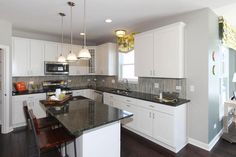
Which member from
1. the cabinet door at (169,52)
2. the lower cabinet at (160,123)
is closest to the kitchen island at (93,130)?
the lower cabinet at (160,123)

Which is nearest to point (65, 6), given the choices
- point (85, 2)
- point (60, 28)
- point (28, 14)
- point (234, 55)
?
point (85, 2)

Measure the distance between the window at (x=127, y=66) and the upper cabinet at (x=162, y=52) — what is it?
2.17 feet

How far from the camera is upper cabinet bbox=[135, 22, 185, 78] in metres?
2.75

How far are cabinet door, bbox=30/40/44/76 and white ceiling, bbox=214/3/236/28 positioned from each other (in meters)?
4.49

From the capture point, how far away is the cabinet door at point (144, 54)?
3.23 m

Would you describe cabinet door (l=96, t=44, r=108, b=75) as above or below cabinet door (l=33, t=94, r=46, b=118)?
above

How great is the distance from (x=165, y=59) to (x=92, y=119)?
1960 mm

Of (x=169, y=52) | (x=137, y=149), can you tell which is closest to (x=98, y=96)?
(x=137, y=149)

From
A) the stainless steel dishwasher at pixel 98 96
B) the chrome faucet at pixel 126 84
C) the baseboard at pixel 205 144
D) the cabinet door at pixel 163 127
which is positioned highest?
the chrome faucet at pixel 126 84

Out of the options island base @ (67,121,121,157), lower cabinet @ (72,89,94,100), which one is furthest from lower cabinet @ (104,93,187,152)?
lower cabinet @ (72,89,94,100)

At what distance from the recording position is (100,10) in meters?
2.74

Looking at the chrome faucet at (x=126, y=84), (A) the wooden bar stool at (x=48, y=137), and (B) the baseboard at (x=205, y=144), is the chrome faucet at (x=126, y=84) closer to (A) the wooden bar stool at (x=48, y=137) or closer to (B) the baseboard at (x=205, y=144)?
(B) the baseboard at (x=205, y=144)

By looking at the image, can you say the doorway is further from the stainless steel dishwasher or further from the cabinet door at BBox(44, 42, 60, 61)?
the stainless steel dishwasher

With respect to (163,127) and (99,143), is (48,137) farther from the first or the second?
(163,127)
